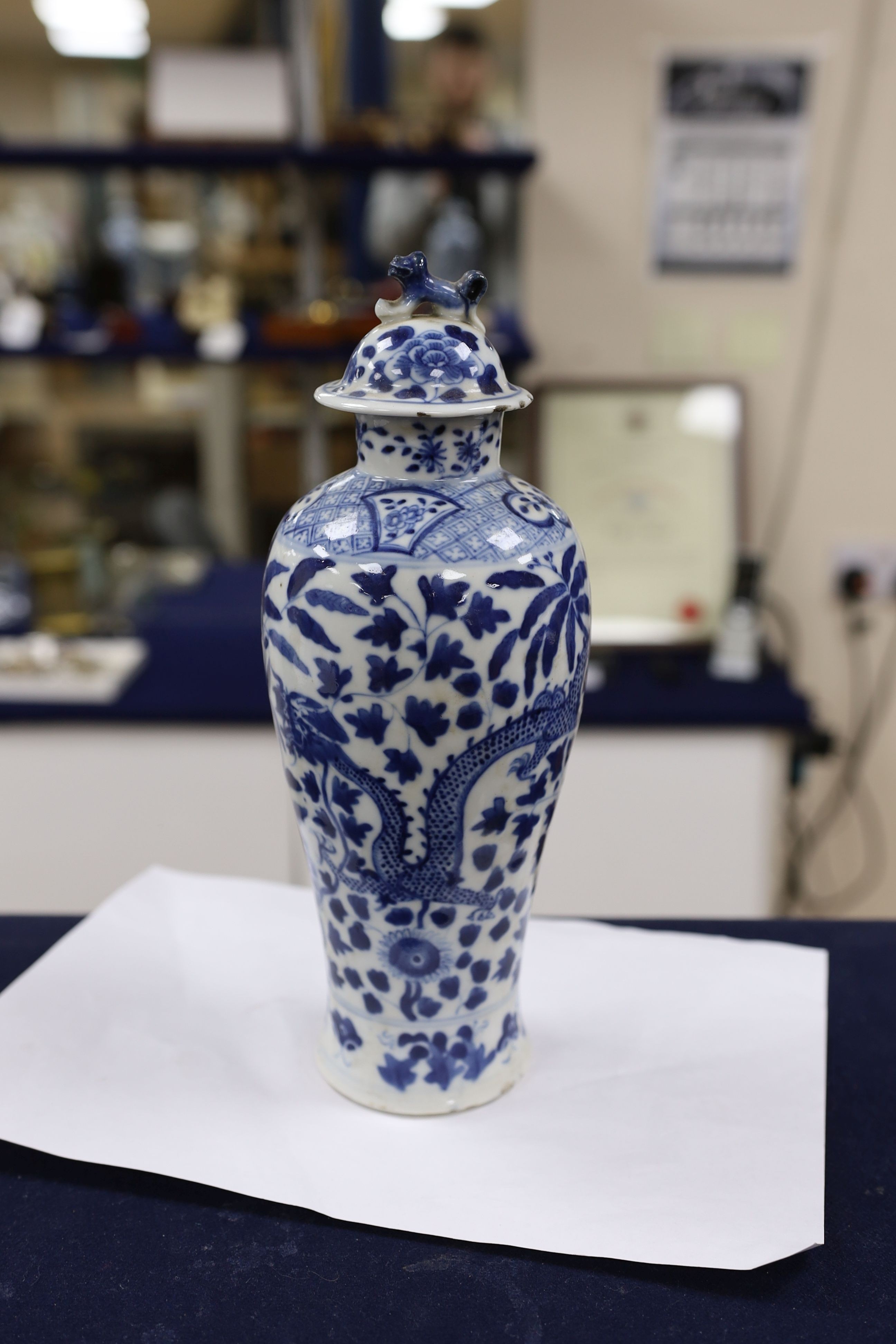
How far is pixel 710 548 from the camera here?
6.84 ft

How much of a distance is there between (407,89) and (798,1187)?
6.28 ft

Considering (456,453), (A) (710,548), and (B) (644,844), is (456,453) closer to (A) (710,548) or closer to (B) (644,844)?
(B) (644,844)

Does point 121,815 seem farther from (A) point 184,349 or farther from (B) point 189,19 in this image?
(B) point 189,19

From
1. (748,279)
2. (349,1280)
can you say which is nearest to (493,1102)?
(349,1280)

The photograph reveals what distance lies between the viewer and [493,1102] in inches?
34.3

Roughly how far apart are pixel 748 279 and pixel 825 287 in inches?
5.4

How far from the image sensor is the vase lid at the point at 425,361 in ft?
2.40

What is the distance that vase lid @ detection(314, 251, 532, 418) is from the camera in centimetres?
73

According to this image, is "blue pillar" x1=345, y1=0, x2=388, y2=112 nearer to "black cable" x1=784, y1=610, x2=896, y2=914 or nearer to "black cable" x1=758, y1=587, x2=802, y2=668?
"black cable" x1=758, y1=587, x2=802, y2=668

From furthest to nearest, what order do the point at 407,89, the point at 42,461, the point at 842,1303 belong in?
the point at 42,461
the point at 407,89
the point at 842,1303

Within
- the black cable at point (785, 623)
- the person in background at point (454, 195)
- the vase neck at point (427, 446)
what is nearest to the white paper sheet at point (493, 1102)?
the vase neck at point (427, 446)

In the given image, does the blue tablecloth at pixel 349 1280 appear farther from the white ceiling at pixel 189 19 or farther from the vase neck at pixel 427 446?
the white ceiling at pixel 189 19

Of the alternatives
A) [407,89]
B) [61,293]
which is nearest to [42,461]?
[61,293]

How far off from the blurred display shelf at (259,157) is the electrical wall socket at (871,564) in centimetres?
90
